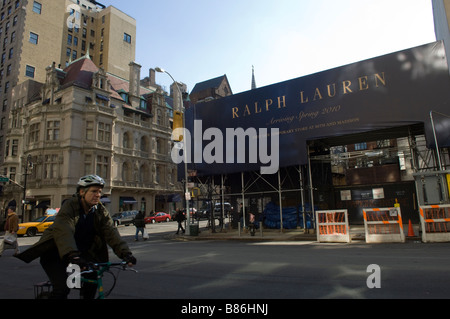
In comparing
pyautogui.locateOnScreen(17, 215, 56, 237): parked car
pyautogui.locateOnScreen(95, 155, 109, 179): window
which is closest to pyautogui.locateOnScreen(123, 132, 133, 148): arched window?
pyautogui.locateOnScreen(95, 155, 109, 179): window

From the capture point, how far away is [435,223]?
11750 millimetres

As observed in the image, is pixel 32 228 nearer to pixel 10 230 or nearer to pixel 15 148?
pixel 10 230

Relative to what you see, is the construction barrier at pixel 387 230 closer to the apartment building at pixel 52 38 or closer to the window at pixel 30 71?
the apartment building at pixel 52 38

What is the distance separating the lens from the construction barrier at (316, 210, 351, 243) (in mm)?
12969

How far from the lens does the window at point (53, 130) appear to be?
38513 mm

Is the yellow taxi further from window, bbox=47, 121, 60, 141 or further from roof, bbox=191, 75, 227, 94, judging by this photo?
roof, bbox=191, 75, 227, 94

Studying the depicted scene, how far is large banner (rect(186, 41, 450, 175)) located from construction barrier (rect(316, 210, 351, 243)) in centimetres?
495

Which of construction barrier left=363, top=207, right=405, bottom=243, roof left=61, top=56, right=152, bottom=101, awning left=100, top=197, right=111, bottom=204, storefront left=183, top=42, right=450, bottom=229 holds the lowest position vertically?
construction barrier left=363, top=207, right=405, bottom=243

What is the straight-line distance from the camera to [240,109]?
21.6m

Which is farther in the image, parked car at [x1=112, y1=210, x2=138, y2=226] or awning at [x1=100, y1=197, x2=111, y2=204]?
awning at [x1=100, y1=197, x2=111, y2=204]

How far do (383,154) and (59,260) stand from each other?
708 inches

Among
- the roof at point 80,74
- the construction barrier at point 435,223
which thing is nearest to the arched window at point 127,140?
the roof at point 80,74

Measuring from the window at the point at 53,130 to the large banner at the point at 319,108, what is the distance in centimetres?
2365
